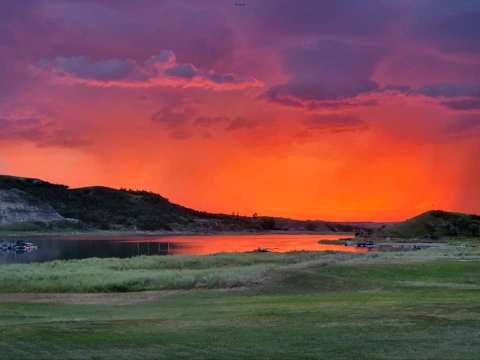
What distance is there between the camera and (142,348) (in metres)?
20.3

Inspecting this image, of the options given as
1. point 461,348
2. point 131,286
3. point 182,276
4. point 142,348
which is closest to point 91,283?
point 131,286

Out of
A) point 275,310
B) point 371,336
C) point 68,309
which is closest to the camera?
point 371,336

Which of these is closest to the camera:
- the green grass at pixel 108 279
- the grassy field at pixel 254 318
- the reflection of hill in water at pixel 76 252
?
the grassy field at pixel 254 318

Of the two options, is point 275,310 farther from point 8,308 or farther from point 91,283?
point 91,283

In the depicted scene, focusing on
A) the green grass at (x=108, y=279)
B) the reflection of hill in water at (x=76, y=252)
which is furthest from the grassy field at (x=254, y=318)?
the reflection of hill in water at (x=76, y=252)

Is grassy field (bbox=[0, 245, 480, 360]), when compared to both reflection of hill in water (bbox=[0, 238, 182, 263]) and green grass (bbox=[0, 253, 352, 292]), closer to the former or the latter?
green grass (bbox=[0, 253, 352, 292])

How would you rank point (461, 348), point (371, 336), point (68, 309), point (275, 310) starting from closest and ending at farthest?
point (461, 348)
point (371, 336)
point (275, 310)
point (68, 309)

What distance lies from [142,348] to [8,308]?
60.8ft

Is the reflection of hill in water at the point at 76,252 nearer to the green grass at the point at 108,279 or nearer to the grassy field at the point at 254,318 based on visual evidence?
the green grass at the point at 108,279

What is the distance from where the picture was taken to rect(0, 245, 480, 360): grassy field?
1986 centimetres

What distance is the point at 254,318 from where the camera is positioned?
2689cm

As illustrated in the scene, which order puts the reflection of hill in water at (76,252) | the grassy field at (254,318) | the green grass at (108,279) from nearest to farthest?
the grassy field at (254,318), the green grass at (108,279), the reflection of hill in water at (76,252)

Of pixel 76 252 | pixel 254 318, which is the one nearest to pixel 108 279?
pixel 254 318

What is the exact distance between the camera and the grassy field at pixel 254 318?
19859mm
